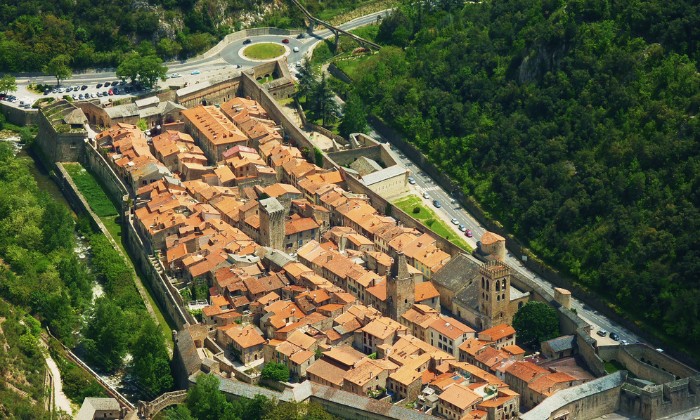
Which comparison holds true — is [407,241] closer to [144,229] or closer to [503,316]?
[503,316]

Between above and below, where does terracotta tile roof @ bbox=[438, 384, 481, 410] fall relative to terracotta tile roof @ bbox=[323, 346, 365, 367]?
above

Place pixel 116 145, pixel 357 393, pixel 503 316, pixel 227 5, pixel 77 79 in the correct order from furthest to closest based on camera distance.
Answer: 1. pixel 227 5
2. pixel 77 79
3. pixel 116 145
4. pixel 503 316
5. pixel 357 393

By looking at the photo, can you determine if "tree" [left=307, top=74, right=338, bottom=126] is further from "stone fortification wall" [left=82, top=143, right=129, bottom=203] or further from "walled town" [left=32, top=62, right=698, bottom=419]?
"stone fortification wall" [left=82, top=143, right=129, bottom=203]

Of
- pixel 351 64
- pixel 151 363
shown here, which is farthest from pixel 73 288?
pixel 351 64

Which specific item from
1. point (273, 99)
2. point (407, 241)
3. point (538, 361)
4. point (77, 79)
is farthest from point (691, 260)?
point (77, 79)

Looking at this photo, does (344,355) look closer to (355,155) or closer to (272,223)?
(272,223)

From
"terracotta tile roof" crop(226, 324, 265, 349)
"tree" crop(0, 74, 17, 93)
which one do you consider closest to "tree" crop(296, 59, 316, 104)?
"tree" crop(0, 74, 17, 93)

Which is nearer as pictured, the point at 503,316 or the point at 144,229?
the point at 503,316
